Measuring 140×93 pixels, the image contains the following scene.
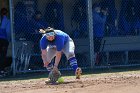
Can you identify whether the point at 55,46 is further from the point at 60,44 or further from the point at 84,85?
the point at 84,85

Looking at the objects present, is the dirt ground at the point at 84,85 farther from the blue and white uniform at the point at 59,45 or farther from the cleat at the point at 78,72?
the blue and white uniform at the point at 59,45

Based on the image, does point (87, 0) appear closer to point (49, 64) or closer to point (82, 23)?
point (82, 23)

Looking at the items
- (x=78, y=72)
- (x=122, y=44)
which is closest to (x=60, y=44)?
(x=78, y=72)

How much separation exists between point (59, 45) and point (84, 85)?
4.26 ft

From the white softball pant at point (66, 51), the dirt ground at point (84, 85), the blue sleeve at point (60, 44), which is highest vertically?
the blue sleeve at point (60, 44)

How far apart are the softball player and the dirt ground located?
1.83 ft

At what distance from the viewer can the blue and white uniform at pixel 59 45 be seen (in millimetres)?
11750

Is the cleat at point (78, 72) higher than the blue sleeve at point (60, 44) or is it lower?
lower

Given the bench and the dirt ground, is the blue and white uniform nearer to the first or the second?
the dirt ground

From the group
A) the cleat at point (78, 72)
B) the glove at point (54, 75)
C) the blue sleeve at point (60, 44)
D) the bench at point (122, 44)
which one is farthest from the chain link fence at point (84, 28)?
the blue sleeve at point (60, 44)

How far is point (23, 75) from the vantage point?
14289mm

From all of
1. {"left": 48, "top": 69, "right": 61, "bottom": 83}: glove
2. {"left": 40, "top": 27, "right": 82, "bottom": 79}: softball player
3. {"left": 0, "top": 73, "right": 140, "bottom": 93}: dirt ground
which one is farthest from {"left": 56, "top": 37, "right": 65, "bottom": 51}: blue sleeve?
{"left": 0, "top": 73, "right": 140, "bottom": 93}: dirt ground

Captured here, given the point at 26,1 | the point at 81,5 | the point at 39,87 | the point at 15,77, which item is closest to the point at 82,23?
the point at 81,5

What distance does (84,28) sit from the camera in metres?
15.4
